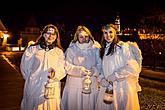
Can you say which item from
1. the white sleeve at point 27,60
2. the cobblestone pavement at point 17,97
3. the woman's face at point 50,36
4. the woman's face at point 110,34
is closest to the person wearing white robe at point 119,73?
the woman's face at point 110,34

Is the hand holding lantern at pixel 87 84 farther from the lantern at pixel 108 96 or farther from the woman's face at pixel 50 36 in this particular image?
the woman's face at pixel 50 36

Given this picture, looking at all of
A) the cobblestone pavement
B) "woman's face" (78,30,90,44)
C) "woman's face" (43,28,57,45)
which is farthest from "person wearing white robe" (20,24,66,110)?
the cobblestone pavement

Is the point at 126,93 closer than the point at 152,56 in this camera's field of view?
Yes

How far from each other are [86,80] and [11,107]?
131 inches

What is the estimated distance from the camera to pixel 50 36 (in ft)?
17.6

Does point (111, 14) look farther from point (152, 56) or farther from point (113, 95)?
point (113, 95)

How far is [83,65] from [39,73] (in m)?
0.98

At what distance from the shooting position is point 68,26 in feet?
213

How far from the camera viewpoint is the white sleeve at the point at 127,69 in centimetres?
540

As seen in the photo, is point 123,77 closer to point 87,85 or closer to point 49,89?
point 87,85

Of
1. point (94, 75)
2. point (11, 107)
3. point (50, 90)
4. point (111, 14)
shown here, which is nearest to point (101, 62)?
point (94, 75)

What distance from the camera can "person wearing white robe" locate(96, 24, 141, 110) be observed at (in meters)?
5.43

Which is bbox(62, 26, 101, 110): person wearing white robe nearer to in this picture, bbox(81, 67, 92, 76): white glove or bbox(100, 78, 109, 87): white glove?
bbox(81, 67, 92, 76): white glove

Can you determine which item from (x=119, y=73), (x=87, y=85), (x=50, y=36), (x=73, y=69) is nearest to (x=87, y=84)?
(x=87, y=85)
